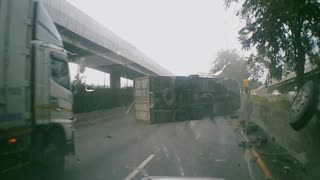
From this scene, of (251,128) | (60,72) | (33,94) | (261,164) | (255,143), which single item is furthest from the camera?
(251,128)

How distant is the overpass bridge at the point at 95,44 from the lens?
99.9ft

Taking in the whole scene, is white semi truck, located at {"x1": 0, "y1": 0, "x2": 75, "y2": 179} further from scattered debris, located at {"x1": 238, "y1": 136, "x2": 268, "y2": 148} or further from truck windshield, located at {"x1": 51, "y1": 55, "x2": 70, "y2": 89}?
scattered debris, located at {"x1": 238, "y1": 136, "x2": 268, "y2": 148}

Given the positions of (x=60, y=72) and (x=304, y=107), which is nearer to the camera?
(x=60, y=72)

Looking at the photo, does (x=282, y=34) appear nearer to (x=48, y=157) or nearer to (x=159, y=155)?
(x=159, y=155)

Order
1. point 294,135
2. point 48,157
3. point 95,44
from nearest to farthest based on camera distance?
1. point 48,157
2. point 294,135
3. point 95,44

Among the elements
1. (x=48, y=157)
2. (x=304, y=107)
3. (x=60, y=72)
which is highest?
(x=60, y=72)

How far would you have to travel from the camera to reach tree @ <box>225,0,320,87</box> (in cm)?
1694

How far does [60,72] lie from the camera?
11.7 metres

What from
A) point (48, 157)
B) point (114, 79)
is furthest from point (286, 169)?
point (114, 79)

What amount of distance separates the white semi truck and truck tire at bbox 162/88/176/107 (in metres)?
17.1

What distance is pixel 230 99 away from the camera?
34562 millimetres

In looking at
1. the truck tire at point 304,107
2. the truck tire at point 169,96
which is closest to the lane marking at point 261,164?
the truck tire at point 304,107

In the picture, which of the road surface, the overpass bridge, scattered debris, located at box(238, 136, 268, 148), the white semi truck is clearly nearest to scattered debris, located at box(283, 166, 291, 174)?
the road surface

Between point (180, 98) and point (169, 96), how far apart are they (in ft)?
3.16
